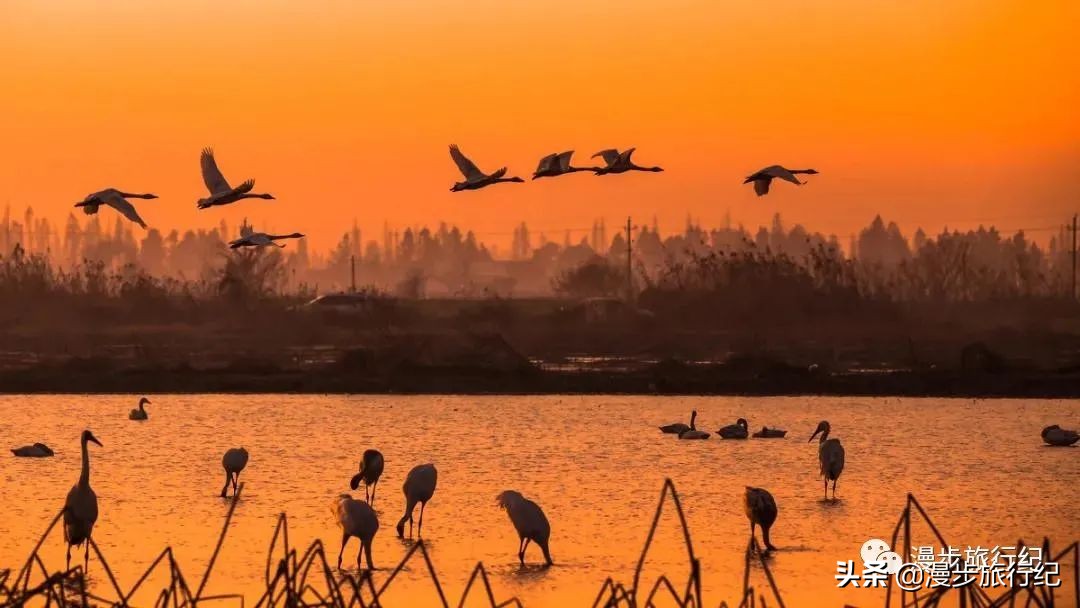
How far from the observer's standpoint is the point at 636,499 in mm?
24625

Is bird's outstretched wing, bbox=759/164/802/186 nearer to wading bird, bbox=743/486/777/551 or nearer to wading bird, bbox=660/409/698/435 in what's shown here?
wading bird, bbox=743/486/777/551

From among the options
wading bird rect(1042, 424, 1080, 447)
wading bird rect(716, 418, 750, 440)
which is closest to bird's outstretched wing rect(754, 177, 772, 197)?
wading bird rect(716, 418, 750, 440)

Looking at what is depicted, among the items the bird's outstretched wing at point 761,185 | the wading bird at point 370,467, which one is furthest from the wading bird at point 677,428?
the bird's outstretched wing at point 761,185

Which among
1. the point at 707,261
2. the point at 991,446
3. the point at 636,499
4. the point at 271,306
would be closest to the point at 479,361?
the point at 991,446

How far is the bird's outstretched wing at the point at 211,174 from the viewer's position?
21.7 meters

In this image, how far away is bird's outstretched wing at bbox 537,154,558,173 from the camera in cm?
2216

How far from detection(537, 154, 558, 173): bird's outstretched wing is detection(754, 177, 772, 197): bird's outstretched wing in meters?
2.43

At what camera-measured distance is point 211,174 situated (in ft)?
71.5

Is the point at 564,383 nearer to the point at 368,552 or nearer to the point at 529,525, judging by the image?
the point at 529,525

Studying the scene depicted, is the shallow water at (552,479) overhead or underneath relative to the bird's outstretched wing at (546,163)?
underneath

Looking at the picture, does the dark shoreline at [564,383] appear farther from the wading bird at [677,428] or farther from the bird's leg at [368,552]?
the bird's leg at [368,552]

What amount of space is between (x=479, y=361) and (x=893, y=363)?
1175 centimetres

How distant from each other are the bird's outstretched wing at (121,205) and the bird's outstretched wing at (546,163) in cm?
469

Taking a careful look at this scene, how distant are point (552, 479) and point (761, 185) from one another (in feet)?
23.8
